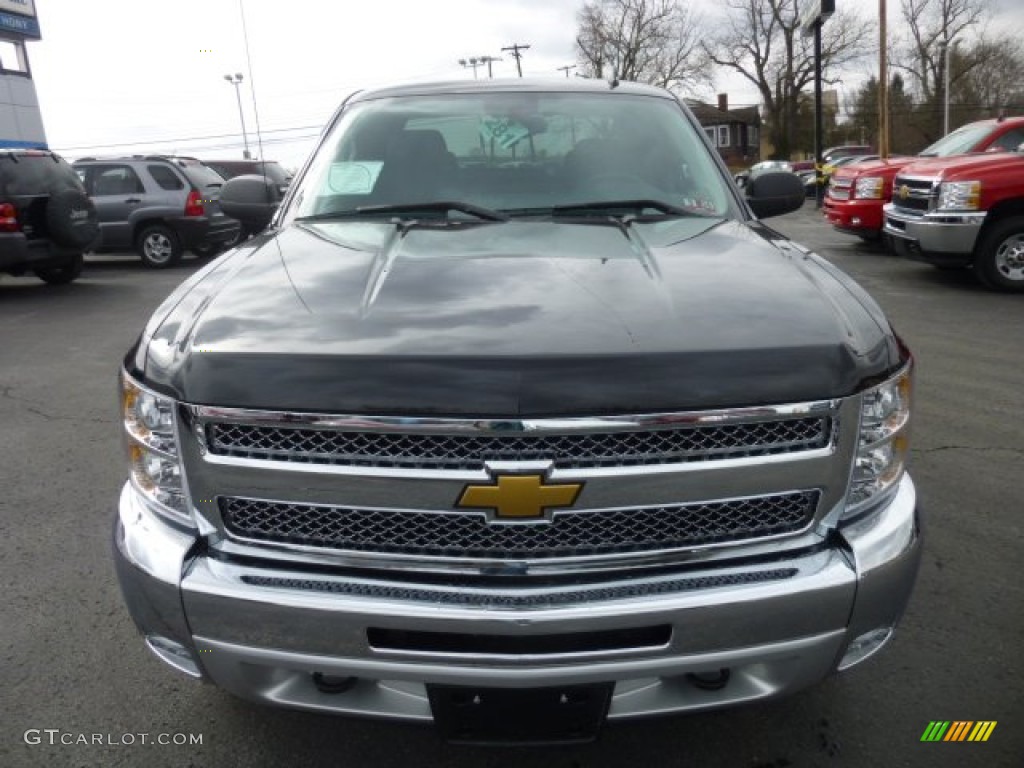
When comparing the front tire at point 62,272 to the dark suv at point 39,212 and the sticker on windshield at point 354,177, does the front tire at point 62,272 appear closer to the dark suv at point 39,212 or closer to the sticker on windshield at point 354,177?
the dark suv at point 39,212

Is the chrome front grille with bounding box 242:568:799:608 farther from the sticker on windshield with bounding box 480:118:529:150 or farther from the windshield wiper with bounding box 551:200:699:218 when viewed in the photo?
the sticker on windshield with bounding box 480:118:529:150

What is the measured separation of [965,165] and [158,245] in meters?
11.6

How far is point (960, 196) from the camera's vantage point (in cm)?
931

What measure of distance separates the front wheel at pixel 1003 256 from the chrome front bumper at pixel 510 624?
881 centimetres

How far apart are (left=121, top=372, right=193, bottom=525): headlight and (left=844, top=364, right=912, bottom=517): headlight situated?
1.51m

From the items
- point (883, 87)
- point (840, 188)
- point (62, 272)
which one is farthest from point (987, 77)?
point (62, 272)

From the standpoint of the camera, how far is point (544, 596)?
5.89ft

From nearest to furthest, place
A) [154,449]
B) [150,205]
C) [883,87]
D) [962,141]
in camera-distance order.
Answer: [154,449] → [962,141] → [150,205] → [883,87]

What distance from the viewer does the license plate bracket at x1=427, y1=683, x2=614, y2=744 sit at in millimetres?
1823

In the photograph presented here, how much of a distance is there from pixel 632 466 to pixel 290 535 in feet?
2.50

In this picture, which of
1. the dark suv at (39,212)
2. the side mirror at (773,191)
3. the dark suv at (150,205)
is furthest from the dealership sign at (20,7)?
the side mirror at (773,191)

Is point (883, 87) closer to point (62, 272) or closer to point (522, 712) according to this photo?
point (62, 272)

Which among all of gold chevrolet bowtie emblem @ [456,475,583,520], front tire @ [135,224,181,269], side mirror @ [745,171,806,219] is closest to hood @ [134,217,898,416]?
gold chevrolet bowtie emblem @ [456,475,583,520]

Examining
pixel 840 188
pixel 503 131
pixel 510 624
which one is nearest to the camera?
pixel 510 624
